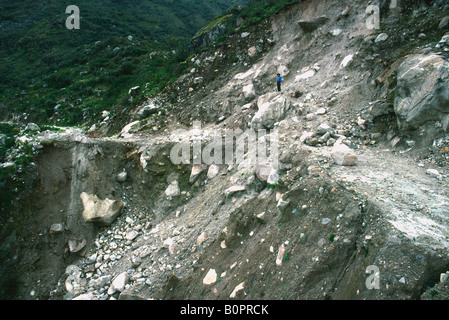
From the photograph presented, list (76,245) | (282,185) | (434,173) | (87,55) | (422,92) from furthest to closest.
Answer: (87,55) < (76,245) < (422,92) < (282,185) < (434,173)

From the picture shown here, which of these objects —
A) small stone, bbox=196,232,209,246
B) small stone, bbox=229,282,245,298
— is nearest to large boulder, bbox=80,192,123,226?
small stone, bbox=196,232,209,246

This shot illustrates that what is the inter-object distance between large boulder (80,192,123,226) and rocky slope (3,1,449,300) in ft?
0.17

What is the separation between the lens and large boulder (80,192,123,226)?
9.80 m

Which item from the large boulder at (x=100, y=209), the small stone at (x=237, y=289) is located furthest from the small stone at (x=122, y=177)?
the small stone at (x=237, y=289)

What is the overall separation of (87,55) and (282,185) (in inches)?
1265

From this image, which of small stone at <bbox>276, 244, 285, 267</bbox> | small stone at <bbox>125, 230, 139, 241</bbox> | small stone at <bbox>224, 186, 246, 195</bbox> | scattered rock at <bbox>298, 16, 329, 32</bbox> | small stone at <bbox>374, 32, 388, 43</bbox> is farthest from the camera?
scattered rock at <bbox>298, 16, 329, 32</bbox>

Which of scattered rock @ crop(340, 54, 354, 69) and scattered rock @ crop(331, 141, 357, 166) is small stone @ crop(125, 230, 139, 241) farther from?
scattered rock @ crop(340, 54, 354, 69)

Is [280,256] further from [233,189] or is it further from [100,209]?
[100,209]

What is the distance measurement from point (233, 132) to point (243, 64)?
221 inches

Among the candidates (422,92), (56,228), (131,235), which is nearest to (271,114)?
(422,92)

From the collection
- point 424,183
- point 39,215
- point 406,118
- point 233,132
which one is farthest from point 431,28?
point 39,215

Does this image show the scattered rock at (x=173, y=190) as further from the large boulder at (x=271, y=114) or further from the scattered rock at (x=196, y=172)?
the large boulder at (x=271, y=114)

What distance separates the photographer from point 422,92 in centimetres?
716

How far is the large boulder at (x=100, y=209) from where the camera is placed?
980 cm
